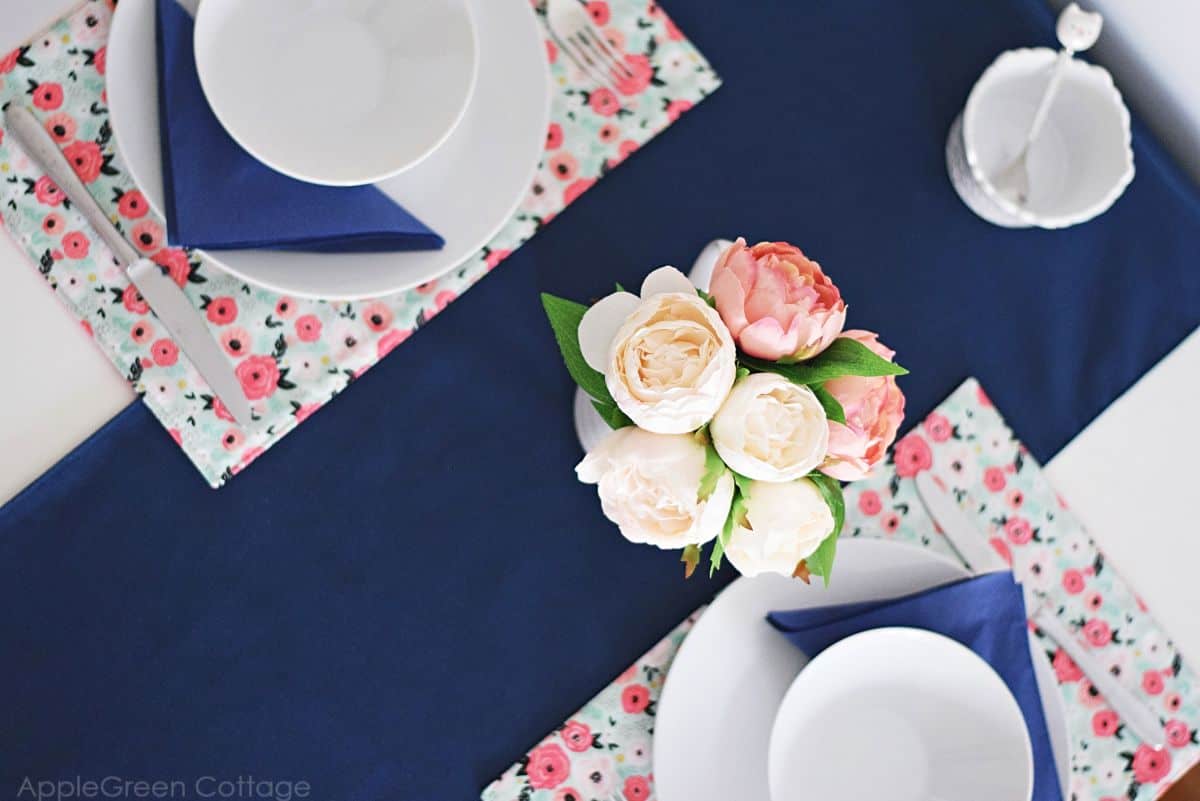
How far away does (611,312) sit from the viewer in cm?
55

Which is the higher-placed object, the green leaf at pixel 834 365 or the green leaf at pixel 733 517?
the green leaf at pixel 834 365

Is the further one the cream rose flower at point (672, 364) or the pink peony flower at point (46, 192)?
the pink peony flower at point (46, 192)

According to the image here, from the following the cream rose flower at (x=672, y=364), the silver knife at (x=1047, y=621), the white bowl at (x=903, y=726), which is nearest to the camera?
the cream rose flower at (x=672, y=364)

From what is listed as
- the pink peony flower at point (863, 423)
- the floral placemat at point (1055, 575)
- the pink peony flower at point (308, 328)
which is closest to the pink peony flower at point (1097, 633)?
the floral placemat at point (1055, 575)

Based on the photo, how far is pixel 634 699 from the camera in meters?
0.83

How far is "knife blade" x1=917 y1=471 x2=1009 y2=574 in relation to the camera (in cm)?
85

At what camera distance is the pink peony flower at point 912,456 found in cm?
87

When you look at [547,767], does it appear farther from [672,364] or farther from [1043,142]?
[1043,142]

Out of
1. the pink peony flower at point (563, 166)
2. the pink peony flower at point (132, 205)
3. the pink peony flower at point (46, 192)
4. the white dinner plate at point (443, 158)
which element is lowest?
the pink peony flower at point (563, 166)

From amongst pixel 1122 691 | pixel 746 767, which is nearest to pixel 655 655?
pixel 746 767

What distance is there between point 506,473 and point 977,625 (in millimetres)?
376

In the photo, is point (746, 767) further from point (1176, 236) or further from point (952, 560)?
point (1176, 236)

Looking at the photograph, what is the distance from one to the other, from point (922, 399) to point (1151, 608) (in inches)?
10.1

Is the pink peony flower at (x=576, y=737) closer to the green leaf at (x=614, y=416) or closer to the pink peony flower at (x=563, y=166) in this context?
the green leaf at (x=614, y=416)
